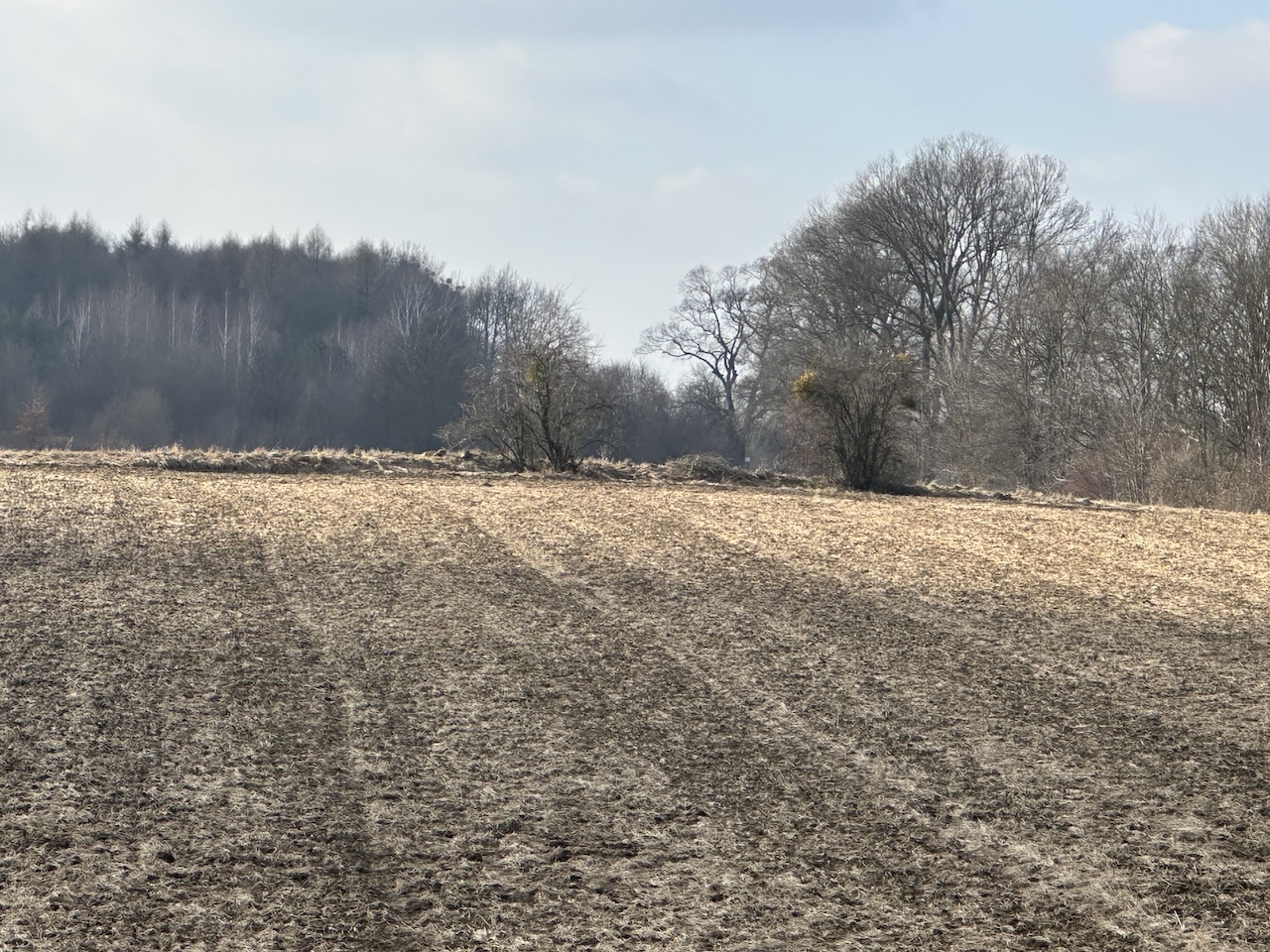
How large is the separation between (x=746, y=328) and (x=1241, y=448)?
103ft

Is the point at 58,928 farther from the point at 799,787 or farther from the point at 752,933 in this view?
the point at 799,787

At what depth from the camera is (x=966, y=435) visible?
35.1 meters

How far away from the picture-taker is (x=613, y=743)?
6395 millimetres

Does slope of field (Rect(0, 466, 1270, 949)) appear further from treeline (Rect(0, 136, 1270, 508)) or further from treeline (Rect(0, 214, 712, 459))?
treeline (Rect(0, 214, 712, 459))

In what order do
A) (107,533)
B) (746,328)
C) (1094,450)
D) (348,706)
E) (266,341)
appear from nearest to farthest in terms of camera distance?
(348,706) → (107,533) → (1094,450) → (746,328) → (266,341)

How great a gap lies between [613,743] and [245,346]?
231ft

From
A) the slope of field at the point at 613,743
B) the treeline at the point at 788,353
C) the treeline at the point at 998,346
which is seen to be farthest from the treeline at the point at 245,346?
the slope of field at the point at 613,743

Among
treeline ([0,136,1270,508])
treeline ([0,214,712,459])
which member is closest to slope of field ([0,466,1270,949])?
treeline ([0,136,1270,508])

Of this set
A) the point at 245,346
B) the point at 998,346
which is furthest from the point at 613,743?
the point at 245,346

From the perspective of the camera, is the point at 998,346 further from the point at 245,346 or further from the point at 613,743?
the point at 245,346

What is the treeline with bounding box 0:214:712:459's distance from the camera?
199 ft

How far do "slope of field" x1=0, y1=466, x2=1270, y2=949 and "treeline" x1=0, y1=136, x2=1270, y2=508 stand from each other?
9111 millimetres

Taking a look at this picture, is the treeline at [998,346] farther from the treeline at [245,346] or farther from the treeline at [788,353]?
the treeline at [245,346]

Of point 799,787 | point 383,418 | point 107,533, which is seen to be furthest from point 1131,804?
point 383,418
